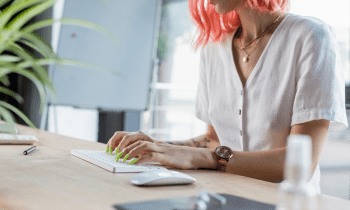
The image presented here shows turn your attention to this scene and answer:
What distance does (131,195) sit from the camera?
0.62 meters

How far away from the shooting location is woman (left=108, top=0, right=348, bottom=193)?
0.97m

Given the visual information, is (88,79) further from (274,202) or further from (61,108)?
(274,202)

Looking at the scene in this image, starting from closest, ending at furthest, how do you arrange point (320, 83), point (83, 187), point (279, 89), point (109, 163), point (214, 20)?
1. point (83, 187)
2. point (109, 163)
3. point (320, 83)
4. point (279, 89)
5. point (214, 20)

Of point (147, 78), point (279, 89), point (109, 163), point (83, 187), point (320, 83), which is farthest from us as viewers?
point (147, 78)

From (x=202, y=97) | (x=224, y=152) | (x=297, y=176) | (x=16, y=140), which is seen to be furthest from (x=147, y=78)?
(x=297, y=176)

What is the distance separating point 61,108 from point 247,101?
2169mm

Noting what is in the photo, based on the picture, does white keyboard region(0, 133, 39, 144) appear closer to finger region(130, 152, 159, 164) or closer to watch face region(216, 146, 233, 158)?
finger region(130, 152, 159, 164)

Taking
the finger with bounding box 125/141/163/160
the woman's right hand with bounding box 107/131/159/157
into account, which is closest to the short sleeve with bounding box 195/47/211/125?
the woman's right hand with bounding box 107/131/159/157

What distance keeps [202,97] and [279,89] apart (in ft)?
1.37

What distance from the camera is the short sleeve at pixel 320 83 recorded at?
1.00m

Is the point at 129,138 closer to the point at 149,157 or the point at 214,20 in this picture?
the point at 149,157

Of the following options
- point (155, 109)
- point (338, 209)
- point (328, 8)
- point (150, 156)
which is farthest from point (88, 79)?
point (338, 209)

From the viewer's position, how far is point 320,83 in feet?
3.32

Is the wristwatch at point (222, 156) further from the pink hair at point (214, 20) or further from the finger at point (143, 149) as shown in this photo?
the pink hair at point (214, 20)
